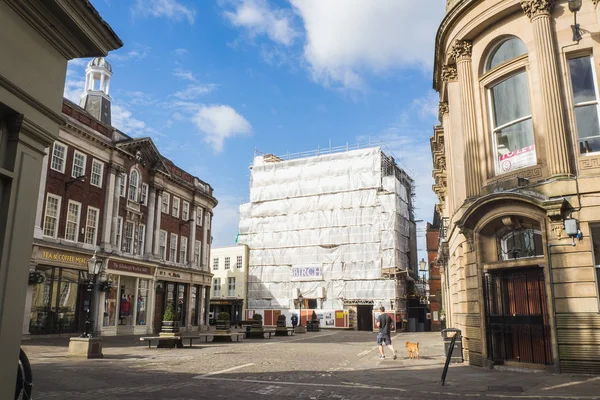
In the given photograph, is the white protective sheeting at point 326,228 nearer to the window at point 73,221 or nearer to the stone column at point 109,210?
the stone column at point 109,210

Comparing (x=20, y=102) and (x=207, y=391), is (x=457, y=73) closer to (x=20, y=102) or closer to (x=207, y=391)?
(x=207, y=391)

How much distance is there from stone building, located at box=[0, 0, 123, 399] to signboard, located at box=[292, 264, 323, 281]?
46.1m

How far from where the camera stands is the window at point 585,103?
42.6 feet

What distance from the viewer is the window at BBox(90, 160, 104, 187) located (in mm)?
30188

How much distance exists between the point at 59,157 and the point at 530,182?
24157 mm

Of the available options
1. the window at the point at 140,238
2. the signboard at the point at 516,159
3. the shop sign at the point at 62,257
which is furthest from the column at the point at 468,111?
the window at the point at 140,238

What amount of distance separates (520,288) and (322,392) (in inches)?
264

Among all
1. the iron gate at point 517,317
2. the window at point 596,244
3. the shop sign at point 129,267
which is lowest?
the iron gate at point 517,317

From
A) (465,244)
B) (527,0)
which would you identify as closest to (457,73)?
(527,0)

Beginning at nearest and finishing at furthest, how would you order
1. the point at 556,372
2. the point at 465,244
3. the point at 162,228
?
the point at 556,372 < the point at 465,244 < the point at 162,228

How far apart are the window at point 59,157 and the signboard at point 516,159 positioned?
899 inches

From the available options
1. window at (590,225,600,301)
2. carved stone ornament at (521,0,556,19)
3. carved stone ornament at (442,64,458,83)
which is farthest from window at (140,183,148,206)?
window at (590,225,600,301)

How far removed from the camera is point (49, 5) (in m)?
6.96

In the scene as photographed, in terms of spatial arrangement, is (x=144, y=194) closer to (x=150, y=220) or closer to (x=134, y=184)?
(x=134, y=184)
